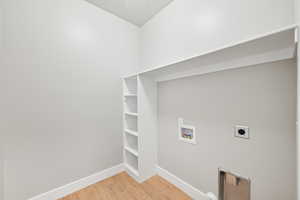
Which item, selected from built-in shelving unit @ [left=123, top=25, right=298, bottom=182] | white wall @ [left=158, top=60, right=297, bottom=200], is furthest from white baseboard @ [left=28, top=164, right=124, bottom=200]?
white wall @ [left=158, top=60, right=297, bottom=200]

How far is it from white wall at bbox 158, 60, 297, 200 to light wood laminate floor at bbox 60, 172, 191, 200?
0.82 feet

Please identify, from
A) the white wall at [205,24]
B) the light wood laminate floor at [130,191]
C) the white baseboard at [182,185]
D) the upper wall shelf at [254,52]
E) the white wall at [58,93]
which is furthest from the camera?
the light wood laminate floor at [130,191]

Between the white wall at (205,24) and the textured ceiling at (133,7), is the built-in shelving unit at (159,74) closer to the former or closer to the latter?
the white wall at (205,24)

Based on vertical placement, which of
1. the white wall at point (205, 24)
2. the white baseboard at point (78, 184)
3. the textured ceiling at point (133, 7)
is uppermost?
the textured ceiling at point (133, 7)

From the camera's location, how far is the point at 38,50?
137 centimetres

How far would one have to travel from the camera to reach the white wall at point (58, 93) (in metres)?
1.26

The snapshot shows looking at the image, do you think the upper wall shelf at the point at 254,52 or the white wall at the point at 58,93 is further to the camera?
the white wall at the point at 58,93

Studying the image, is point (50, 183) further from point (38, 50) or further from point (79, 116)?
point (38, 50)

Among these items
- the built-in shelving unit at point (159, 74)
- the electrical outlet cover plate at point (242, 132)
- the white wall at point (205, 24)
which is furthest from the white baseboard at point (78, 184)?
the white wall at point (205, 24)

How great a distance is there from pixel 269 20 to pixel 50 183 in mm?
2801

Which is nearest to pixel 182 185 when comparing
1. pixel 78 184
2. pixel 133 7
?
pixel 78 184

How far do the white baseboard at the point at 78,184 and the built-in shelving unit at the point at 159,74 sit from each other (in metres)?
0.23

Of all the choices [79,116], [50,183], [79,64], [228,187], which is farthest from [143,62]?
[50,183]

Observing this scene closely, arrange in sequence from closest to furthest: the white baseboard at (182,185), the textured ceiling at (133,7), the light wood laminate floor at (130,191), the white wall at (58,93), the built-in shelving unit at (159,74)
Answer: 1. the built-in shelving unit at (159,74)
2. the white wall at (58,93)
3. the white baseboard at (182,185)
4. the light wood laminate floor at (130,191)
5. the textured ceiling at (133,7)
